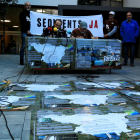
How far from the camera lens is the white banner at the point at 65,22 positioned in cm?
755

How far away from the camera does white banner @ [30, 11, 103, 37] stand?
7555 millimetres

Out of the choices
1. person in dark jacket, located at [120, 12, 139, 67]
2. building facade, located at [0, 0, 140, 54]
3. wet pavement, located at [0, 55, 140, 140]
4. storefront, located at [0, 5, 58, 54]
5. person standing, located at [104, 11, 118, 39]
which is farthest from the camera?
storefront, located at [0, 5, 58, 54]

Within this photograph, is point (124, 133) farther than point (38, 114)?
No

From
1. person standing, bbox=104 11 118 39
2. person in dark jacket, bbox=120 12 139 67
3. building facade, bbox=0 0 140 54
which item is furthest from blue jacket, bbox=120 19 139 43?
building facade, bbox=0 0 140 54

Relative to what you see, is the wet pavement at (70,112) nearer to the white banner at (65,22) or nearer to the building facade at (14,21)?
the white banner at (65,22)

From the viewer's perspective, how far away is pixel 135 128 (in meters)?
2.25

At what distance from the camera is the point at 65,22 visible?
25.8 feet

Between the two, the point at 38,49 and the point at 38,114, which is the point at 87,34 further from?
the point at 38,114

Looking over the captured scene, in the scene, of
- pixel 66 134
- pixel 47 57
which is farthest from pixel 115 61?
pixel 66 134

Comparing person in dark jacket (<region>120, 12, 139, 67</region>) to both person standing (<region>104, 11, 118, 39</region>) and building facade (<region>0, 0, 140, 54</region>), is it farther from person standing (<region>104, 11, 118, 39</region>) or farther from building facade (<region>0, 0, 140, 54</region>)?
building facade (<region>0, 0, 140, 54</region>)

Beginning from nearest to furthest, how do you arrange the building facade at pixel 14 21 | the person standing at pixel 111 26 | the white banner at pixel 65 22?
1. the white banner at pixel 65 22
2. the person standing at pixel 111 26
3. the building facade at pixel 14 21

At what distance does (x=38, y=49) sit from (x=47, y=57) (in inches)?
12.2

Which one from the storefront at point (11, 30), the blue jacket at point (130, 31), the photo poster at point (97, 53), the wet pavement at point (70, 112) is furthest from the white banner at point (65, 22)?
the storefront at point (11, 30)

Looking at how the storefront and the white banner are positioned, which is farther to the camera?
the storefront
